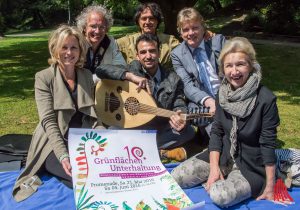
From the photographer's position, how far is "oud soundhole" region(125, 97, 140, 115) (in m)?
4.39

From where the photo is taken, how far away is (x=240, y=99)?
3.28 meters

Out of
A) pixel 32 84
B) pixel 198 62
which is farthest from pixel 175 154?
pixel 32 84

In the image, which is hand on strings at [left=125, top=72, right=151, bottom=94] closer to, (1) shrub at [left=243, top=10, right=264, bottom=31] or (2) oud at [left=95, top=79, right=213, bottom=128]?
(2) oud at [left=95, top=79, right=213, bottom=128]

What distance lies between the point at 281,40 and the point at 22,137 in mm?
A: 13062

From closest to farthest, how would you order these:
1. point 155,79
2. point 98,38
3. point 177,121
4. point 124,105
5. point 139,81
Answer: point 177,121 → point 139,81 → point 155,79 → point 124,105 → point 98,38

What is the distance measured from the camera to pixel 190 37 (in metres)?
4.52

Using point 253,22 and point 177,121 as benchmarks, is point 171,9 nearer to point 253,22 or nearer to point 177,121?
point 253,22

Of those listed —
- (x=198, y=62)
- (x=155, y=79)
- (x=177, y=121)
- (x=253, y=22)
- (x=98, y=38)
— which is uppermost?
(x=98, y=38)

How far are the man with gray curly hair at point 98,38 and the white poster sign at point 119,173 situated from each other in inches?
55.1

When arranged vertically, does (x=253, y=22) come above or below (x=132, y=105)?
above

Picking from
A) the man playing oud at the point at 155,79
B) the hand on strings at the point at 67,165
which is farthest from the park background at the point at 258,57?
the hand on strings at the point at 67,165

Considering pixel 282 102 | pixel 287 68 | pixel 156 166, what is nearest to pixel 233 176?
pixel 156 166

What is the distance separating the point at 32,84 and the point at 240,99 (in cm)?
720

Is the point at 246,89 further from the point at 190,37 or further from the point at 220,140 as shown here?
the point at 190,37
